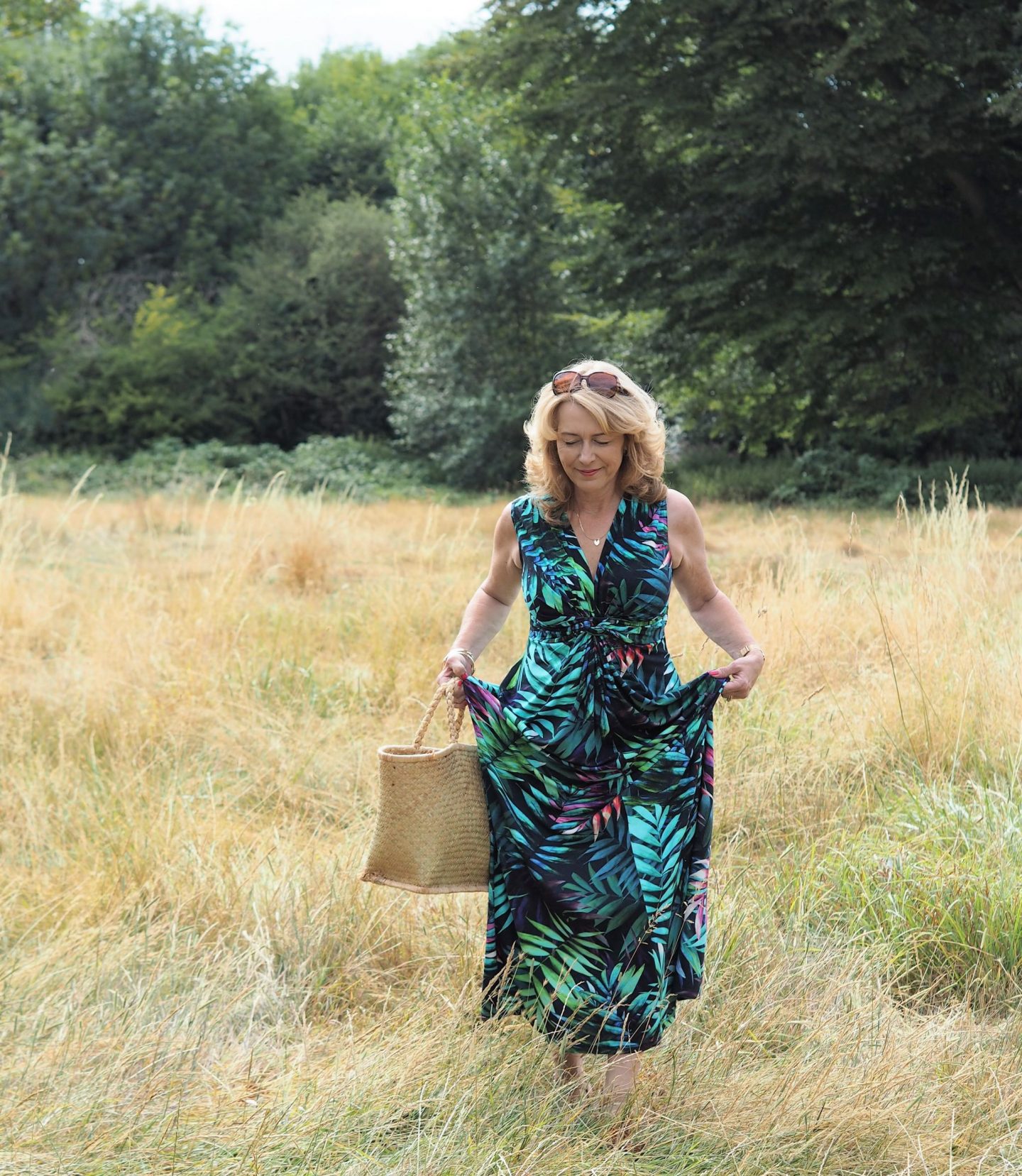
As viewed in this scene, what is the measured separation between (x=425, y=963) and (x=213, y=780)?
1629mm

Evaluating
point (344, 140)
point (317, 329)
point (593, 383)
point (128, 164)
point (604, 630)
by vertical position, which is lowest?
point (604, 630)

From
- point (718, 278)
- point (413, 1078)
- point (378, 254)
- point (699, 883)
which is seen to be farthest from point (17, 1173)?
point (378, 254)

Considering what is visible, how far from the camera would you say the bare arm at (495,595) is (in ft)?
8.91

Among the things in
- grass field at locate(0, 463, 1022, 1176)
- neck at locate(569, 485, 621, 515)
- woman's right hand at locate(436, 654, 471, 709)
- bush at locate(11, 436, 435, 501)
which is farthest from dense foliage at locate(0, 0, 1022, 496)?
woman's right hand at locate(436, 654, 471, 709)

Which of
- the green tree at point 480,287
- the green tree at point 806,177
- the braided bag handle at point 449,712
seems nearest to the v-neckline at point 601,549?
the braided bag handle at point 449,712

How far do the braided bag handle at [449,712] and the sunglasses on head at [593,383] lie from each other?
0.65 meters

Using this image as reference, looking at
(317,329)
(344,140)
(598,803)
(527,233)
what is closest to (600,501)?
(598,803)

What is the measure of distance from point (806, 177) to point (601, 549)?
31.8ft

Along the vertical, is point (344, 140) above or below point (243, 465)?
above

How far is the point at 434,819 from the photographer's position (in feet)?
8.33

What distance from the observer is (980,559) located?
5.53 metres

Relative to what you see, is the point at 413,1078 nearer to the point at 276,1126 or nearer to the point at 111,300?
the point at 276,1126

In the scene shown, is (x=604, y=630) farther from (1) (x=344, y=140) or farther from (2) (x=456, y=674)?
(1) (x=344, y=140)

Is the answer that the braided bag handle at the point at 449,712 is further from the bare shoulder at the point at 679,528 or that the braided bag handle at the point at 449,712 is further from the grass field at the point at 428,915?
the grass field at the point at 428,915
